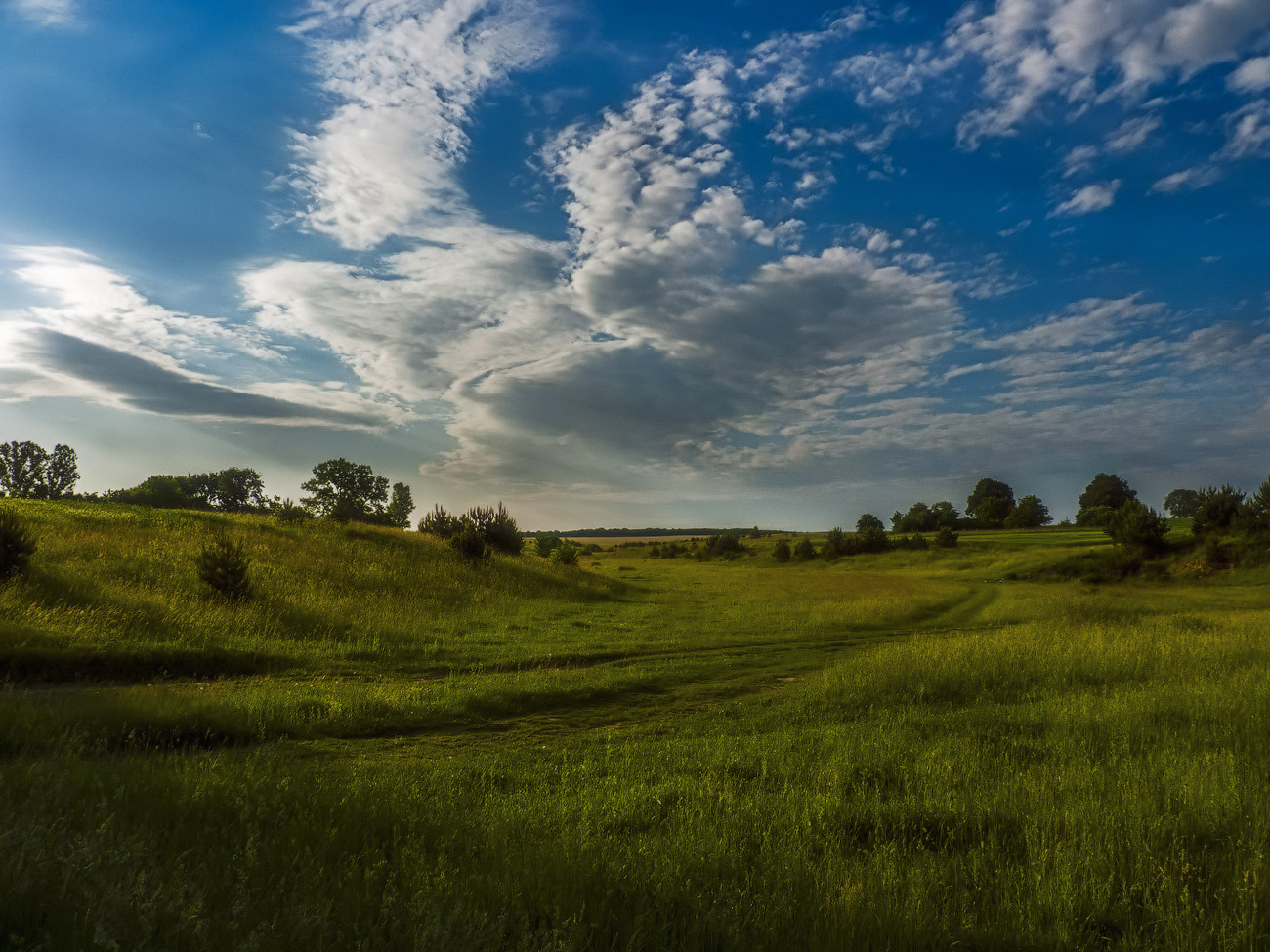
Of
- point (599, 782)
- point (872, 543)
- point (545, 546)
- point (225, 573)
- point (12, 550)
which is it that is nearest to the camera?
point (599, 782)

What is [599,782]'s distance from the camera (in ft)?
24.1

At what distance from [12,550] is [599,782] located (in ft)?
55.8

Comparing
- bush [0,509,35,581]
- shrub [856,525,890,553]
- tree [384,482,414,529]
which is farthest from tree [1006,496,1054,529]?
bush [0,509,35,581]

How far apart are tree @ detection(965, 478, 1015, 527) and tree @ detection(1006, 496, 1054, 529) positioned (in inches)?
193

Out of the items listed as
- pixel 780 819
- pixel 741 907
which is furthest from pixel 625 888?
pixel 780 819

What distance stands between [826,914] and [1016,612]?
27.1 meters

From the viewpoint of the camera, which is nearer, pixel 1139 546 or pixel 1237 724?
pixel 1237 724

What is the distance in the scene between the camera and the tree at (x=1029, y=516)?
9350 cm

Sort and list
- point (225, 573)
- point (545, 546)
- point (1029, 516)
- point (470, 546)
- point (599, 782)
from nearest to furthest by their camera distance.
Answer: point (599, 782) → point (225, 573) → point (470, 546) → point (545, 546) → point (1029, 516)

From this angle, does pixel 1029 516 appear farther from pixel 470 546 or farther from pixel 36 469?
pixel 36 469

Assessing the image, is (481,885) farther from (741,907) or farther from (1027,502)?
(1027,502)

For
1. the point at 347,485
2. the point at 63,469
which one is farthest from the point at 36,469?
the point at 347,485

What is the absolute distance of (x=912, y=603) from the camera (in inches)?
1128

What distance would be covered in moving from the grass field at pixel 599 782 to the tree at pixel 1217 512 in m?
30.8
